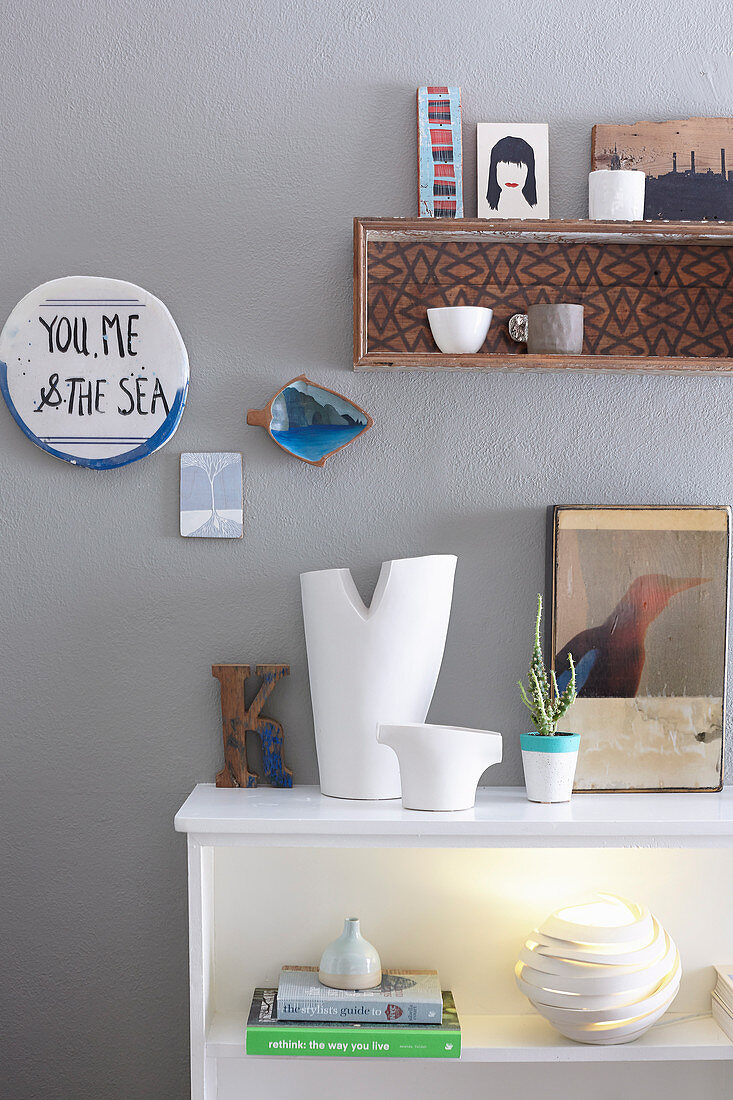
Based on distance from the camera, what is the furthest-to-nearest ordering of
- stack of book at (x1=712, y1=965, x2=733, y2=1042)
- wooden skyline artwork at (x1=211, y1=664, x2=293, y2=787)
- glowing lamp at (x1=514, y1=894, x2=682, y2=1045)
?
1. wooden skyline artwork at (x1=211, y1=664, x2=293, y2=787)
2. stack of book at (x1=712, y1=965, x2=733, y2=1042)
3. glowing lamp at (x1=514, y1=894, x2=682, y2=1045)

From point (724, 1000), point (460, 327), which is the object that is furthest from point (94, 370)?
point (724, 1000)

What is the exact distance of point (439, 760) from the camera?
145 cm

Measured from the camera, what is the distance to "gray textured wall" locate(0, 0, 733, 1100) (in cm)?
165

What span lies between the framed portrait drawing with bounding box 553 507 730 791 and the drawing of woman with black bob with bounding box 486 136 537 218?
501mm

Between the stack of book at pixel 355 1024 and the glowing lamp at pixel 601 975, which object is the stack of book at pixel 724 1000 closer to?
the glowing lamp at pixel 601 975

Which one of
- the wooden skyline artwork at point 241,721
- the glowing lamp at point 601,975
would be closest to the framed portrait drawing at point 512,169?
the wooden skyline artwork at point 241,721

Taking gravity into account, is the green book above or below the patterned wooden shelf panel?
below

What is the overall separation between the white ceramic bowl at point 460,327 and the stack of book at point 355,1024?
0.97 metres

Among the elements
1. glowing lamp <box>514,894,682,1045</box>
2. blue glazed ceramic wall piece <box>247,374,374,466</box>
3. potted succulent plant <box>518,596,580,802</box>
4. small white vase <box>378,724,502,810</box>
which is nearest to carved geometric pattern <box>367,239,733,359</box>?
blue glazed ceramic wall piece <box>247,374,374,466</box>

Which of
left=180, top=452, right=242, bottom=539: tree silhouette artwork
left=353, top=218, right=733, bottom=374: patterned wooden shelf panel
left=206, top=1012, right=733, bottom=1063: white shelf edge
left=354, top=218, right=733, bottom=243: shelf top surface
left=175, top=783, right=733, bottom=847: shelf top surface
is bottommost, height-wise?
left=206, top=1012, right=733, bottom=1063: white shelf edge

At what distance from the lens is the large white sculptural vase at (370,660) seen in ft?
4.98

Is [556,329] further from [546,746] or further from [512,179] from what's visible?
[546,746]

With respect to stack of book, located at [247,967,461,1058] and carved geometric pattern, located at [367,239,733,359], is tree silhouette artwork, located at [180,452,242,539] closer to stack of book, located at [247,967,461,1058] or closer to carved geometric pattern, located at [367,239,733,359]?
carved geometric pattern, located at [367,239,733,359]

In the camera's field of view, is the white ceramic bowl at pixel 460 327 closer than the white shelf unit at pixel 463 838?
No
